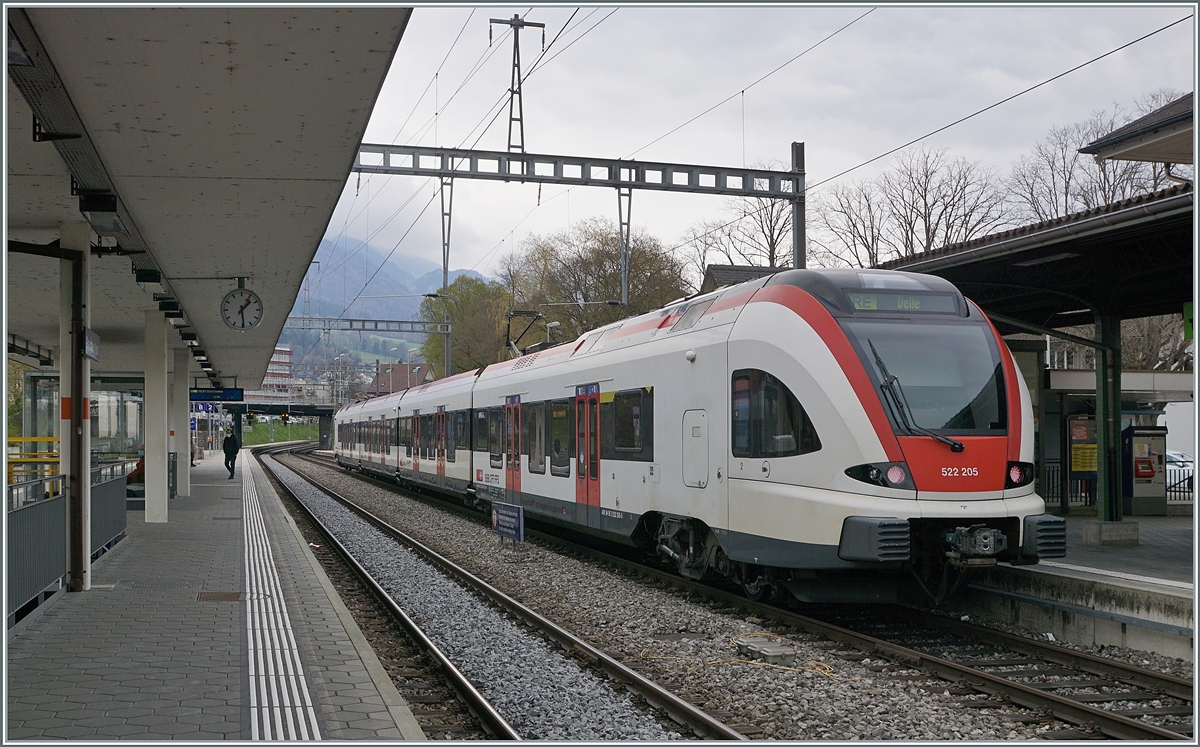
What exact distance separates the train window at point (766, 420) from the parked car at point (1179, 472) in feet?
54.8

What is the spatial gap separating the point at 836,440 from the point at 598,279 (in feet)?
154

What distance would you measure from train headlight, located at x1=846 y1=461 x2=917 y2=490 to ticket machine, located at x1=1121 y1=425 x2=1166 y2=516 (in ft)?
40.8

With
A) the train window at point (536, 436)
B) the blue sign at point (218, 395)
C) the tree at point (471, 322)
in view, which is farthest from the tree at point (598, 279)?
the train window at point (536, 436)

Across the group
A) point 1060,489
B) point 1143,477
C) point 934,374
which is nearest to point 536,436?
point 934,374

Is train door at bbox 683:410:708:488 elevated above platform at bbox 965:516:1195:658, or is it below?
above

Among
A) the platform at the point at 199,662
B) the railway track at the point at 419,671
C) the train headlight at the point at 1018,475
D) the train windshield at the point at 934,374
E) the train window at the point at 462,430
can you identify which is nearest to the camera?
the platform at the point at 199,662

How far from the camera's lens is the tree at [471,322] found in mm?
63500

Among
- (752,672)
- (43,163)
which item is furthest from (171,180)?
(752,672)

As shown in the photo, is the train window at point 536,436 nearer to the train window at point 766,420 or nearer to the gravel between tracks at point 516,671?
the gravel between tracks at point 516,671

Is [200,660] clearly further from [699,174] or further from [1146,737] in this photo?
[699,174]

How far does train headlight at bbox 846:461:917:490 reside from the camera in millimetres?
8289

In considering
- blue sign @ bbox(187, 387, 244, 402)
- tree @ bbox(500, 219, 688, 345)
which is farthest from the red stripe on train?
tree @ bbox(500, 219, 688, 345)

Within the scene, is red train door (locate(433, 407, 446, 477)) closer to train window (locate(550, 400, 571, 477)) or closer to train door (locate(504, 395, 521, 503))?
train door (locate(504, 395, 521, 503))

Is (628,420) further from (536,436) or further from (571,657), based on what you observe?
(571,657)
